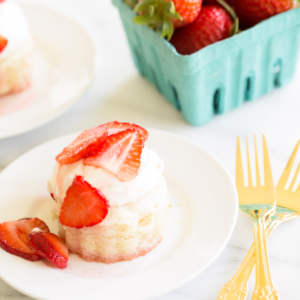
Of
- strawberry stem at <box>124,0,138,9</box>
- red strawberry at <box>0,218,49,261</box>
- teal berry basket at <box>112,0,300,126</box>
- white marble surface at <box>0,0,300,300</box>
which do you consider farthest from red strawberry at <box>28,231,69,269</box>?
strawberry stem at <box>124,0,138,9</box>

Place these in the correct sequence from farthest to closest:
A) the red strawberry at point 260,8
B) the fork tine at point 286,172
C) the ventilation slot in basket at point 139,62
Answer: the ventilation slot in basket at point 139,62 → the red strawberry at point 260,8 → the fork tine at point 286,172

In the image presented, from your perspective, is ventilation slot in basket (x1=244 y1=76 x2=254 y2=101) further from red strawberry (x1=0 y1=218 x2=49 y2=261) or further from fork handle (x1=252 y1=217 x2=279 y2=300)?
red strawberry (x1=0 y1=218 x2=49 y2=261)

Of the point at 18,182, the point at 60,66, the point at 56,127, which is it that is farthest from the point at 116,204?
the point at 60,66

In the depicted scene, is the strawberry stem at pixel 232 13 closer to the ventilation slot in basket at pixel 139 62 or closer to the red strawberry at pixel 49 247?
the ventilation slot in basket at pixel 139 62

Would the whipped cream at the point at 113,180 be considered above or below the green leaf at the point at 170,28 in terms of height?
below

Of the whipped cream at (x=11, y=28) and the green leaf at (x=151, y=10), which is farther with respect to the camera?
the whipped cream at (x=11, y=28)

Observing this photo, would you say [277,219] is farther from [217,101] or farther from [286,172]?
[217,101]

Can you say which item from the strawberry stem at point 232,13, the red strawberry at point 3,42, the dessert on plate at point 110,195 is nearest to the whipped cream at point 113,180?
the dessert on plate at point 110,195
